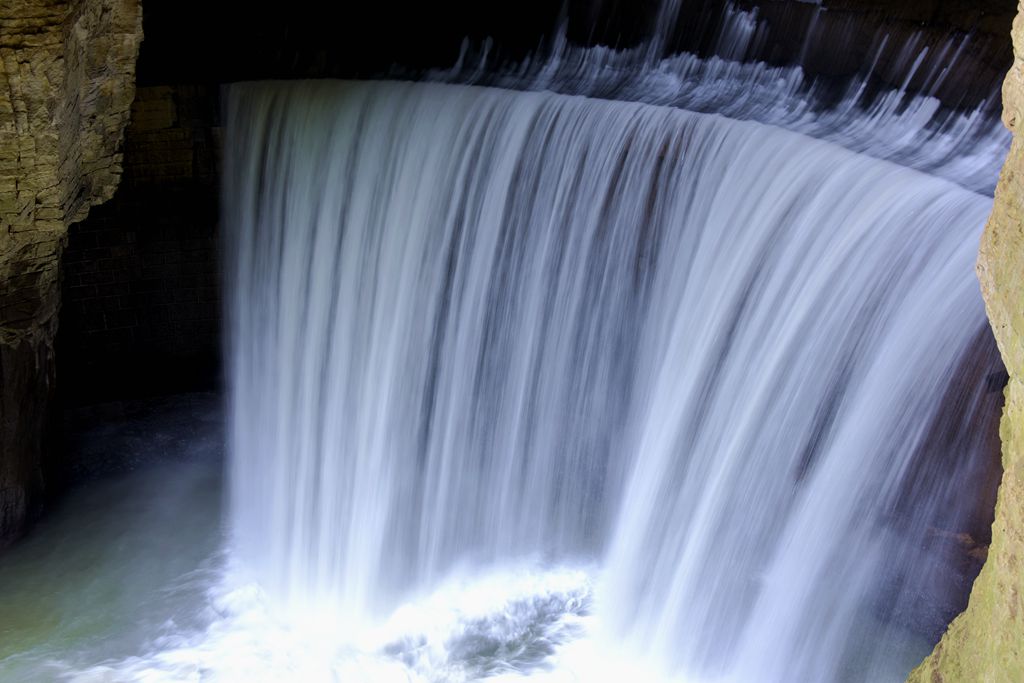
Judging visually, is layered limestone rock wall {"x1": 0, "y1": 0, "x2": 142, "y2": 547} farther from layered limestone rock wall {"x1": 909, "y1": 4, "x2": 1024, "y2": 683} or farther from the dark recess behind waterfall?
layered limestone rock wall {"x1": 909, "y1": 4, "x2": 1024, "y2": 683}

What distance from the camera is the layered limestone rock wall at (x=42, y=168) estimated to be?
5371 mm

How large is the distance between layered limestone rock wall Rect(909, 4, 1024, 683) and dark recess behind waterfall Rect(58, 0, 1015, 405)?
19.5 ft

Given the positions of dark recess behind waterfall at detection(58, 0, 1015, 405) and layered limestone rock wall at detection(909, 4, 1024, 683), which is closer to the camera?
layered limestone rock wall at detection(909, 4, 1024, 683)

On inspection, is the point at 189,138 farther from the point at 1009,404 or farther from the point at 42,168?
the point at 1009,404

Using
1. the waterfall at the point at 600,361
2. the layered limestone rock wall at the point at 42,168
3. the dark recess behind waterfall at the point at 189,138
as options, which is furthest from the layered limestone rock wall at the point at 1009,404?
the dark recess behind waterfall at the point at 189,138

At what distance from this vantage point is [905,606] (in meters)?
5.36

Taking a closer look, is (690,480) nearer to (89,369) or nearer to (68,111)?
(68,111)

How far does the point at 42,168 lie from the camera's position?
589 centimetres

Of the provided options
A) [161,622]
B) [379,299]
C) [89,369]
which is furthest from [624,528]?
[89,369]

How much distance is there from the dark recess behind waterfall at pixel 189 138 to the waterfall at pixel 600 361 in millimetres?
584

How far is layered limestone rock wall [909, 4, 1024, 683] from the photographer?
121 inches

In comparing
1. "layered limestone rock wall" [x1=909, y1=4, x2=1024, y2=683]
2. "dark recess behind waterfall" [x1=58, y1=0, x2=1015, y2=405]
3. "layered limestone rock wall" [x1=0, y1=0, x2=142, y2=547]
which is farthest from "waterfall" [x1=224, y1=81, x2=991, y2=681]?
"layered limestone rock wall" [x1=0, y1=0, x2=142, y2=547]

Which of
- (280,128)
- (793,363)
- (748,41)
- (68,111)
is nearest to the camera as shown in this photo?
(793,363)

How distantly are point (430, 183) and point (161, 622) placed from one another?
322 centimetres
